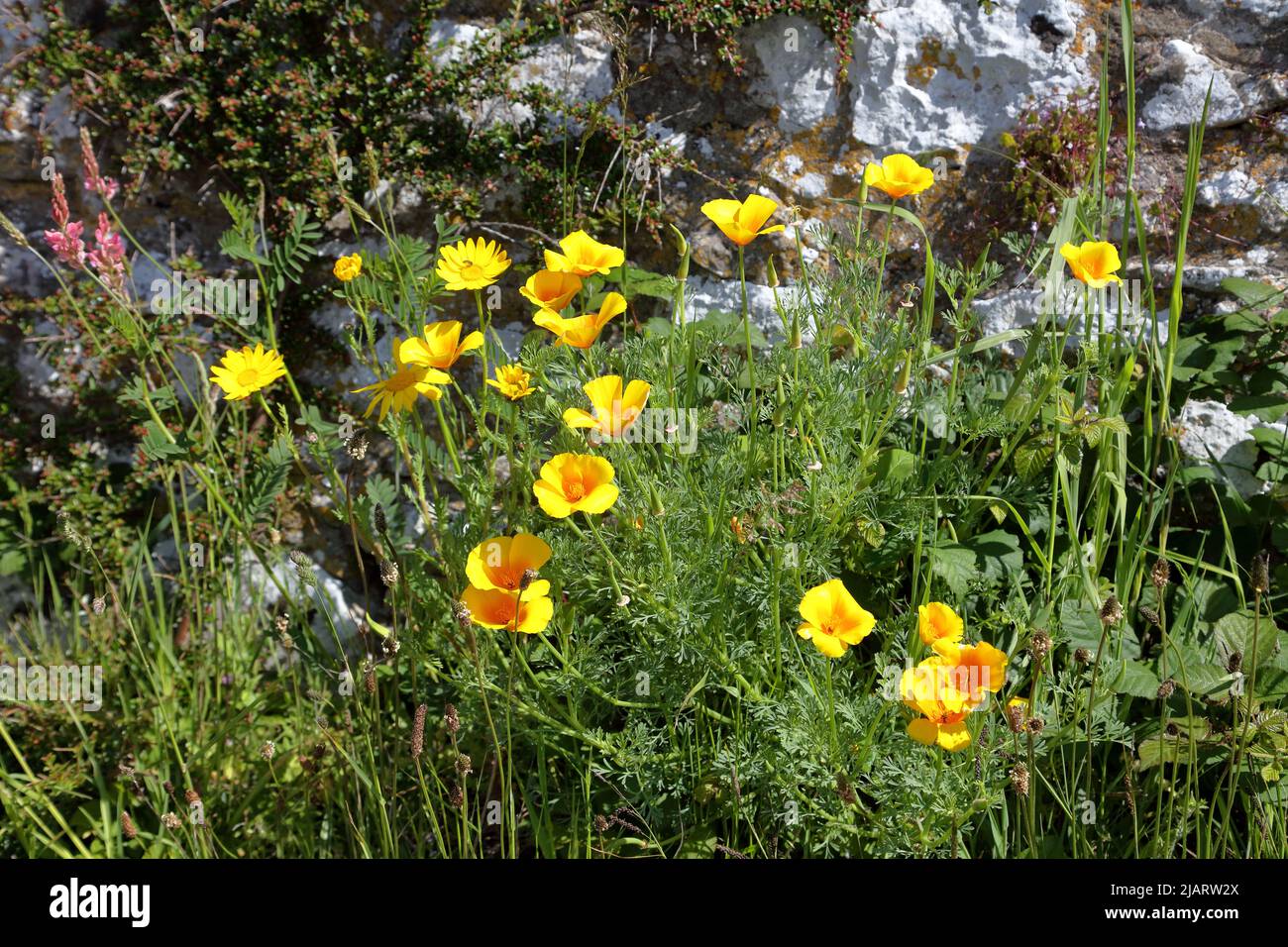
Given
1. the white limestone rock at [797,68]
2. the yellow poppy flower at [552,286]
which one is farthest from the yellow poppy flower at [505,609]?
the white limestone rock at [797,68]

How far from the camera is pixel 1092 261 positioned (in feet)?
6.07

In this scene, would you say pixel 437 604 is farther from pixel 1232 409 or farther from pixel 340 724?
pixel 1232 409

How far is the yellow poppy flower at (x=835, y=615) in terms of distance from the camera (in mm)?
1540

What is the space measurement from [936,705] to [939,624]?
184mm

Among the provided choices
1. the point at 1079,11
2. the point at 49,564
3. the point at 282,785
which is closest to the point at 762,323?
the point at 1079,11

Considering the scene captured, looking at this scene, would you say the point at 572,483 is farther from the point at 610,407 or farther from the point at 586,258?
the point at 586,258

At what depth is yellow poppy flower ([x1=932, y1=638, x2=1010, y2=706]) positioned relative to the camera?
1.50 m

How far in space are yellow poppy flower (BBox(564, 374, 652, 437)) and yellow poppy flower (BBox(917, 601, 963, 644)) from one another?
24.2 inches

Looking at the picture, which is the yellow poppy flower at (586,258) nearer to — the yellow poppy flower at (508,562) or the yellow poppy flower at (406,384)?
the yellow poppy flower at (406,384)

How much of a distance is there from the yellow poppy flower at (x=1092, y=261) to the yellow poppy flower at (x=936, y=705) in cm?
85

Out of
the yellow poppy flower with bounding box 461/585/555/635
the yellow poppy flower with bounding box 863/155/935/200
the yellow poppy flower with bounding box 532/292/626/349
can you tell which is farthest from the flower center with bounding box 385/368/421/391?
the yellow poppy flower with bounding box 863/155/935/200

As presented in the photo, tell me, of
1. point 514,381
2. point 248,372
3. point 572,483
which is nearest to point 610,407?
point 572,483

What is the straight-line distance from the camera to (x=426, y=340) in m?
1.89
